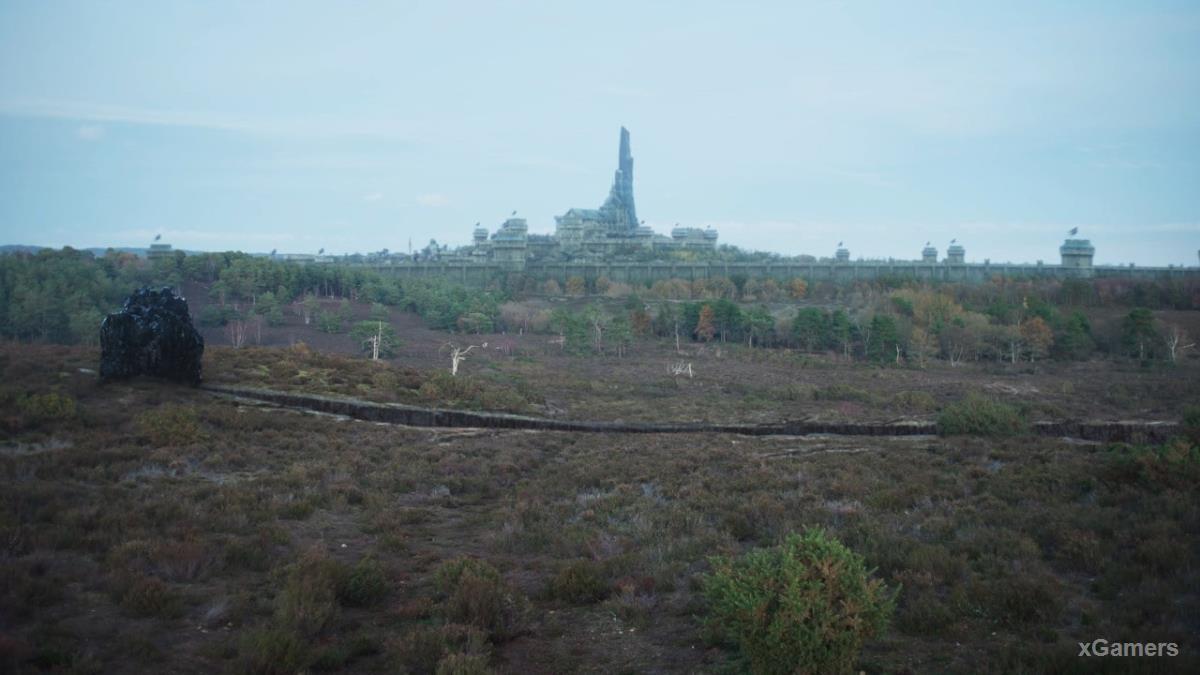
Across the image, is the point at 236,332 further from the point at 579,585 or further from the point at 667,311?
the point at 579,585

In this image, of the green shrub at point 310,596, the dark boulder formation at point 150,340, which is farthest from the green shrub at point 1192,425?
the dark boulder formation at point 150,340

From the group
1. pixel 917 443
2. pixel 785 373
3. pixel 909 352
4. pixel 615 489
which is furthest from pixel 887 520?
pixel 909 352

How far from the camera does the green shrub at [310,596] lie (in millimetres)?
8695

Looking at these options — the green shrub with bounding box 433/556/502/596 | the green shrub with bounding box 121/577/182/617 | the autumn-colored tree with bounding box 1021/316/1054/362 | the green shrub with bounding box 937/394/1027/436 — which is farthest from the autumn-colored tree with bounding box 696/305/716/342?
the green shrub with bounding box 121/577/182/617

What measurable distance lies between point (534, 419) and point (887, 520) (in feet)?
67.4

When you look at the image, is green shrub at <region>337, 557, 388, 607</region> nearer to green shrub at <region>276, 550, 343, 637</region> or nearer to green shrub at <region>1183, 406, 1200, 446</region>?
green shrub at <region>276, 550, 343, 637</region>

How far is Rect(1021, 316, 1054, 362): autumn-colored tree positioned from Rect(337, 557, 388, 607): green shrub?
6765 cm

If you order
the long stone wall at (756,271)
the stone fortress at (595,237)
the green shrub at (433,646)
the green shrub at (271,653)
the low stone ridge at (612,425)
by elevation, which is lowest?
the low stone ridge at (612,425)

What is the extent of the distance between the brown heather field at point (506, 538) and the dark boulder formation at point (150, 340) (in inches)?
52.7

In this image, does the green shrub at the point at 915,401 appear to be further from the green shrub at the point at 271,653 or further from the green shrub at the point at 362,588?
the green shrub at the point at 271,653

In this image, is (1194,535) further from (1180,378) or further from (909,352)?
(909,352)

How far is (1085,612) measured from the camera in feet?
27.6

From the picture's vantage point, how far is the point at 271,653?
7621 mm

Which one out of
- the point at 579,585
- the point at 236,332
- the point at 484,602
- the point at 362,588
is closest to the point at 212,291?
the point at 236,332
